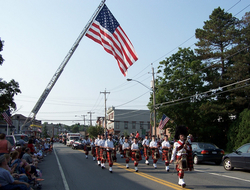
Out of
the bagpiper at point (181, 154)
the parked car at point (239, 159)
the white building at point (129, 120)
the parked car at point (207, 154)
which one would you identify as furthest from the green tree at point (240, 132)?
the white building at point (129, 120)

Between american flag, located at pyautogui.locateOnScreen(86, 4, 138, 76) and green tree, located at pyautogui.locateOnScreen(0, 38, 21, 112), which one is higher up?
american flag, located at pyautogui.locateOnScreen(86, 4, 138, 76)

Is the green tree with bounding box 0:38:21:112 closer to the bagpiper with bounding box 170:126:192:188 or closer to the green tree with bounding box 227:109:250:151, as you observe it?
the bagpiper with bounding box 170:126:192:188

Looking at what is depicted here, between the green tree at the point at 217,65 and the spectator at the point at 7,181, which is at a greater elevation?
the green tree at the point at 217,65

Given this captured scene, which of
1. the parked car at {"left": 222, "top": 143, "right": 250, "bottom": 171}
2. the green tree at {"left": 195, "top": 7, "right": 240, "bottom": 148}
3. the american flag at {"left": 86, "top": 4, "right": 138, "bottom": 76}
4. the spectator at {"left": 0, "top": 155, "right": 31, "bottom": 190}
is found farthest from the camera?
the green tree at {"left": 195, "top": 7, "right": 240, "bottom": 148}

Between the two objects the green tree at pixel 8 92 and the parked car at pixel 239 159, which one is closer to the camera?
the parked car at pixel 239 159

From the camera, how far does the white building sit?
262 feet

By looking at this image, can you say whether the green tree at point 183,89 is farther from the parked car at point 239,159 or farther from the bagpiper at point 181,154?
the bagpiper at point 181,154

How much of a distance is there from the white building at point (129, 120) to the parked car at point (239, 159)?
64.8 metres

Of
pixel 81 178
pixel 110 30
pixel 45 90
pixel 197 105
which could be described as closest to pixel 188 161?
pixel 81 178

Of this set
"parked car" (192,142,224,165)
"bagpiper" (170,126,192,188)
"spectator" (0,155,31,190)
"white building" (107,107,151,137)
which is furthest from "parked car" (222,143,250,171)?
"white building" (107,107,151,137)

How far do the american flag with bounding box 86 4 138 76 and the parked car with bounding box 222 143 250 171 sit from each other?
23.9 feet

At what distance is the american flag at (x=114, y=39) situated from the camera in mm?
14516

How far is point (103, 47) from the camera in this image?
570 inches

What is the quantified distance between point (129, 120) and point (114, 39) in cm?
6795
